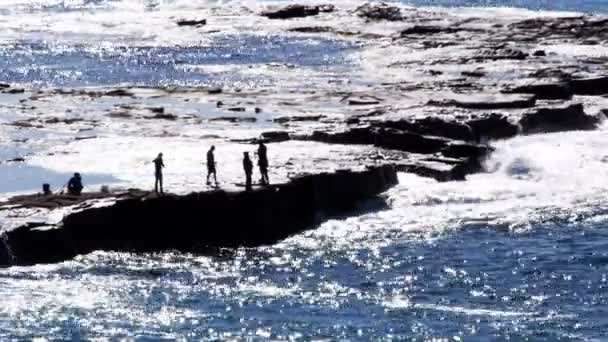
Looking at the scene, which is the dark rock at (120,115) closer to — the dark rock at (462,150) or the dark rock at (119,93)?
the dark rock at (119,93)

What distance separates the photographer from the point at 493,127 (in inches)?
2427

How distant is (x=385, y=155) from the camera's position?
177 ft

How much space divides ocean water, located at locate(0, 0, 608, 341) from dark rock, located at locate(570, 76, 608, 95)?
11.3 metres

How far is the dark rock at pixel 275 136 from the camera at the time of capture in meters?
57.1

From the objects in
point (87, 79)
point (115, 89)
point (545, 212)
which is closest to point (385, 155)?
point (545, 212)

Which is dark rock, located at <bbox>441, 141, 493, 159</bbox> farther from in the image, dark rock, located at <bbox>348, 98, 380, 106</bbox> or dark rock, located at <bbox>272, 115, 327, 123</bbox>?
dark rock, located at <bbox>348, 98, 380, 106</bbox>

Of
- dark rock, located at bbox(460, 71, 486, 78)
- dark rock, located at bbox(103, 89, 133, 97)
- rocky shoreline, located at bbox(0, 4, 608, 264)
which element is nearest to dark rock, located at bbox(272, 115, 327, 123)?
rocky shoreline, located at bbox(0, 4, 608, 264)

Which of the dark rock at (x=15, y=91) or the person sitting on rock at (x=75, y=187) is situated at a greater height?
the dark rock at (x=15, y=91)

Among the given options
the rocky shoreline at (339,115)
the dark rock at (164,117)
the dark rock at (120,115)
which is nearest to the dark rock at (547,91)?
the rocky shoreline at (339,115)

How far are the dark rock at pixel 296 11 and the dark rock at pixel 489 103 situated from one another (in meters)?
Answer: 57.2

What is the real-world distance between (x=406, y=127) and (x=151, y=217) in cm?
1762

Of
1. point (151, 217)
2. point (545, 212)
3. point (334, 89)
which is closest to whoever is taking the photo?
point (151, 217)

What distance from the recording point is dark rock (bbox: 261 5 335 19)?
12262 cm

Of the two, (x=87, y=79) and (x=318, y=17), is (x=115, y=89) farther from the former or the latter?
(x=318, y=17)
